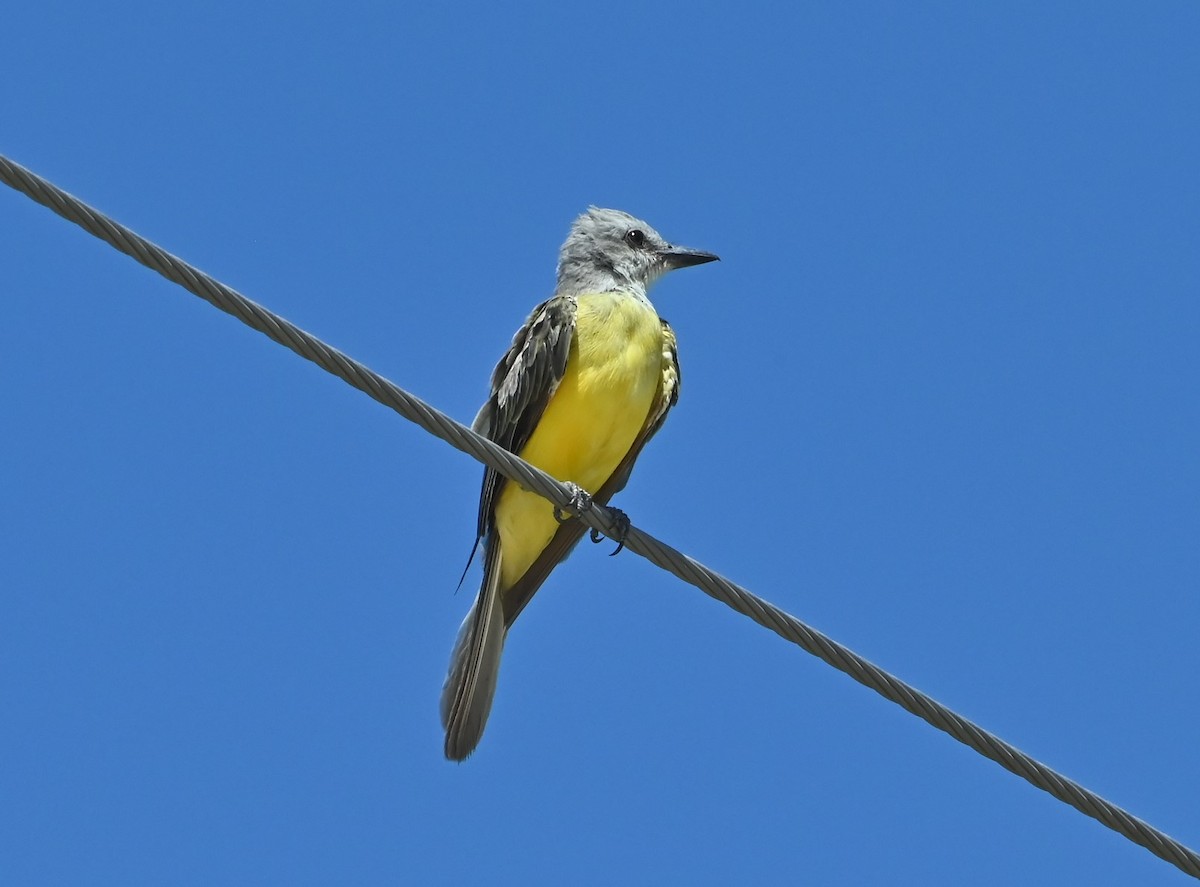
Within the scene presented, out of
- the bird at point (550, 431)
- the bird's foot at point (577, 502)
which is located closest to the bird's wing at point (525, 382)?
the bird at point (550, 431)

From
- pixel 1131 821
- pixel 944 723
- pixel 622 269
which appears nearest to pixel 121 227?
pixel 944 723

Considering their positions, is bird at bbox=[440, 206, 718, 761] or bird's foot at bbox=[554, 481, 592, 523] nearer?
bird's foot at bbox=[554, 481, 592, 523]

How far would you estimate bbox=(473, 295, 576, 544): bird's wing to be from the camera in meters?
7.23

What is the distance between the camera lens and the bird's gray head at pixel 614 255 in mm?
8344

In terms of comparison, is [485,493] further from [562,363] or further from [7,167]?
[7,167]

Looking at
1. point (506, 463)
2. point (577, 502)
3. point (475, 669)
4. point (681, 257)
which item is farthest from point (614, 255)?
point (506, 463)

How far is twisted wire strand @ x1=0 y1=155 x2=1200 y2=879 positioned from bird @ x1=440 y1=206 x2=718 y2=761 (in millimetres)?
1965

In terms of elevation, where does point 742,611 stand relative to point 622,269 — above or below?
below

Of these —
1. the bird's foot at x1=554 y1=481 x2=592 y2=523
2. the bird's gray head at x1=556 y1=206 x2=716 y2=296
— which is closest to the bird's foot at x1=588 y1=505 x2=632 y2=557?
the bird's foot at x1=554 y1=481 x2=592 y2=523

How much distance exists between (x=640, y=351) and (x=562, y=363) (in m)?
0.38

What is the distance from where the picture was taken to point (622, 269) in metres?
8.41

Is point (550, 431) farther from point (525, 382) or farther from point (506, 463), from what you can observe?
point (506, 463)

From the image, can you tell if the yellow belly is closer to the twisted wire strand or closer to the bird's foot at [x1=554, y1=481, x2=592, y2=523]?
the bird's foot at [x1=554, y1=481, x2=592, y2=523]

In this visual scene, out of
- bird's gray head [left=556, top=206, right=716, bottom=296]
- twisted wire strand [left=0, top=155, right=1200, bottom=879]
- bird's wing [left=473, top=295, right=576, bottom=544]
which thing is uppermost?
bird's gray head [left=556, top=206, right=716, bottom=296]
